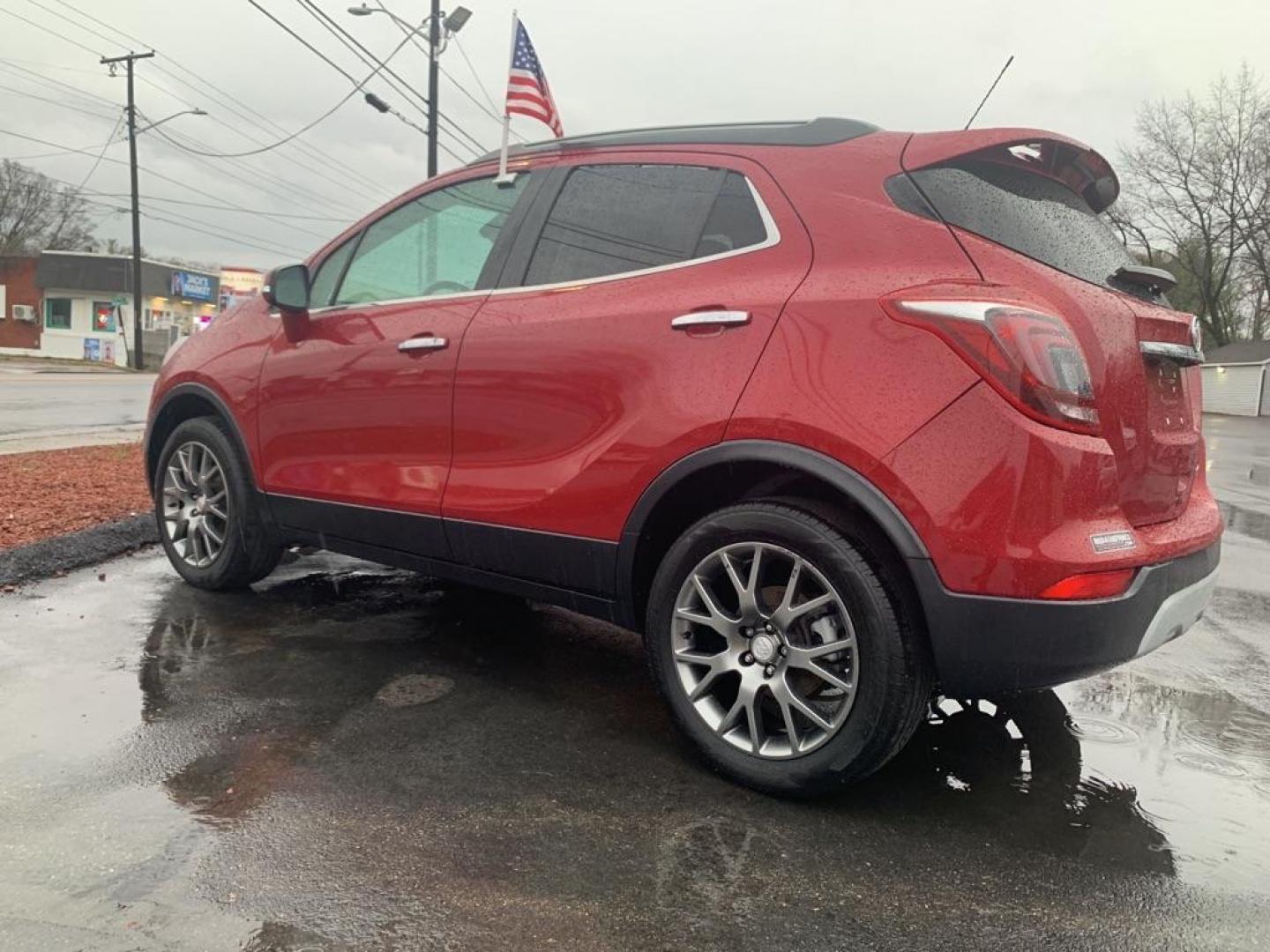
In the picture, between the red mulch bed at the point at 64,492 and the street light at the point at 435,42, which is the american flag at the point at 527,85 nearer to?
the red mulch bed at the point at 64,492

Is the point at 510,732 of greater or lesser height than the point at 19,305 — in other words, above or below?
below

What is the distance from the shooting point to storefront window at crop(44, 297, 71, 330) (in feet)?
162

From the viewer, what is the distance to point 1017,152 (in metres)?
2.78

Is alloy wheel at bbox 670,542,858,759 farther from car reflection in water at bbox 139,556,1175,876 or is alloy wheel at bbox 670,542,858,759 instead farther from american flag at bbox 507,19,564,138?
american flag at bbox 507,19,564,138

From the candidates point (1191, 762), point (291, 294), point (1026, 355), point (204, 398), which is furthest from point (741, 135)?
point (204, 398)

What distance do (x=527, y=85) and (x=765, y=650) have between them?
12.6ft

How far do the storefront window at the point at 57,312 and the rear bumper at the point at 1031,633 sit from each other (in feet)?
185

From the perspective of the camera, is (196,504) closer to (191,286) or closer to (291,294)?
(291,294)

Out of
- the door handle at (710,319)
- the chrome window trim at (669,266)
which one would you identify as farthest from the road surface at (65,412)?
the door handle at (710,319)

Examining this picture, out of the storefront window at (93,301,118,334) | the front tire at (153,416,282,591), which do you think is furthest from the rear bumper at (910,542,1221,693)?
the storefront window at (93,301,118,334)

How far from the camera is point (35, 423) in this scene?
1241 cm

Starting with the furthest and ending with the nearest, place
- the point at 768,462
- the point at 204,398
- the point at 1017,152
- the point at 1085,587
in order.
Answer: the point at 204,398 → the point at 1017,152 → the point at 768,462 → the point at 1085,587

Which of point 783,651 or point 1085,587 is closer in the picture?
point 1085,587

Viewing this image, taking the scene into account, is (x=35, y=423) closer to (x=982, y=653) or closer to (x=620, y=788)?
(x=620, y=788)
